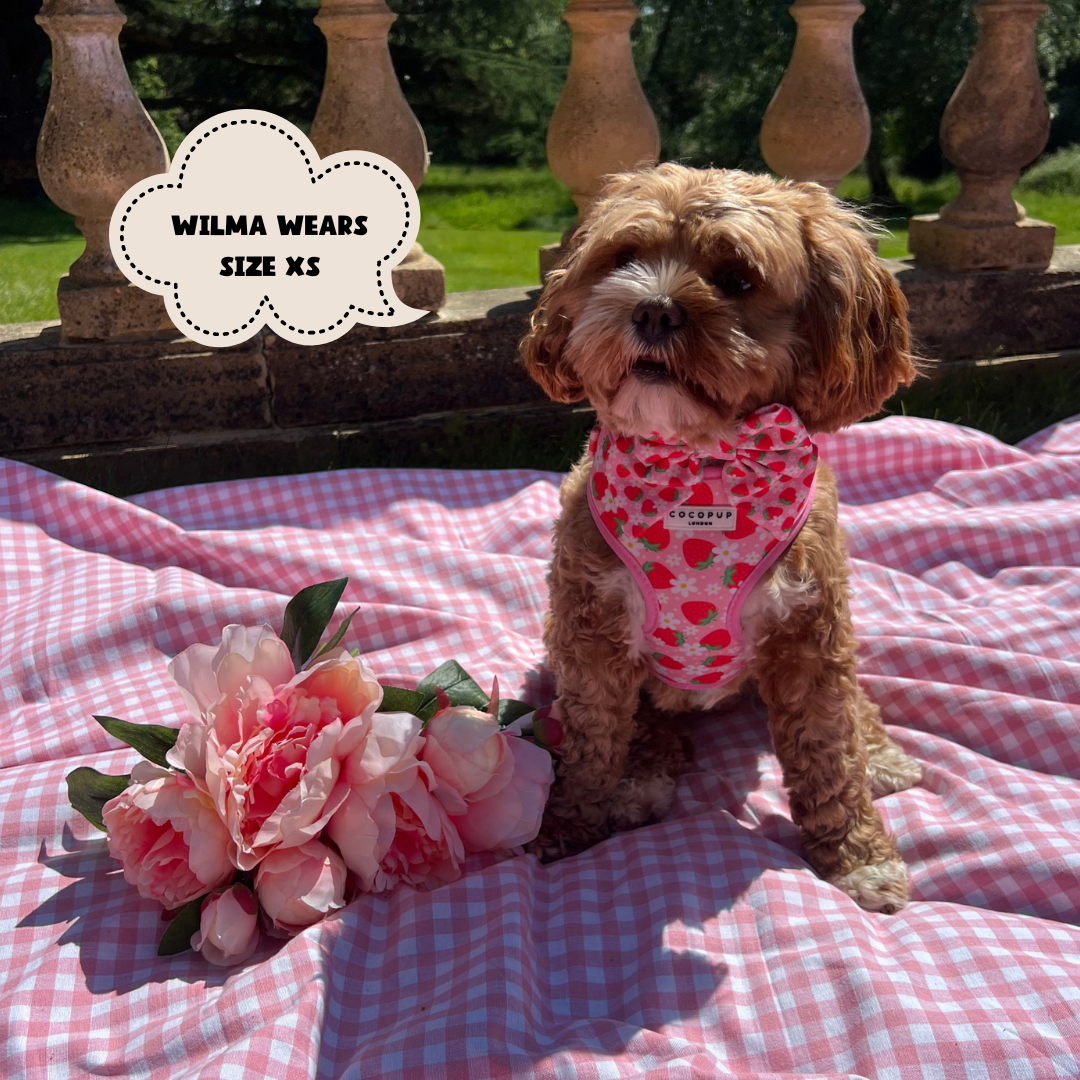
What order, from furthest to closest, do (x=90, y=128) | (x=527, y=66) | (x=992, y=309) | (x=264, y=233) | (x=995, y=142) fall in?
(x=527, y=66)
(x=992, y=309)
(x=995, y=142)
(x=90, y=128)
(x=264, y=233)

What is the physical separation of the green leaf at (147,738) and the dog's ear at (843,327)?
1502 millimetres

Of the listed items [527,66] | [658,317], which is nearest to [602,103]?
[658,317]

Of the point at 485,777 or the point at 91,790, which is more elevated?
the point at 485,777

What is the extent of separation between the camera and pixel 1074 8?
37.9 feet

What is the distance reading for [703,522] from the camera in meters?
2.29

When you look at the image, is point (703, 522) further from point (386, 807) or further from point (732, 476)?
point (386, 807)

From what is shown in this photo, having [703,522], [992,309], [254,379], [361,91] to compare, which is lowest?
[254,379]

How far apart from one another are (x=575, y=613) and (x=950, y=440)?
7.82 feet

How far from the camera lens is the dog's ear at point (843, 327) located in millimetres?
2111

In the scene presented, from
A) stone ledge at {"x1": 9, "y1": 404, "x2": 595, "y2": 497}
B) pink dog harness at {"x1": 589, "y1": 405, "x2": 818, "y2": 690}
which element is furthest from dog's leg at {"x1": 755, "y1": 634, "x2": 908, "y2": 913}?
stone ledge at {"x1": 9, "y1": 404, "x2": 595, "y2": 497}

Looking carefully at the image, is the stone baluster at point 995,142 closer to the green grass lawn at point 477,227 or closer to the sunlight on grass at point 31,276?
the green grass lawn at point 477,227

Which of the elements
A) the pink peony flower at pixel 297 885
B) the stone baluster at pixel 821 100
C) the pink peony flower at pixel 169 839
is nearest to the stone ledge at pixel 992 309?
the stone baluster at pixel 821 100

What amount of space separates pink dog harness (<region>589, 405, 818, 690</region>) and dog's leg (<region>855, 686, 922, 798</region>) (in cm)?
67

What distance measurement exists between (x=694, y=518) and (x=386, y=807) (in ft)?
2.85
